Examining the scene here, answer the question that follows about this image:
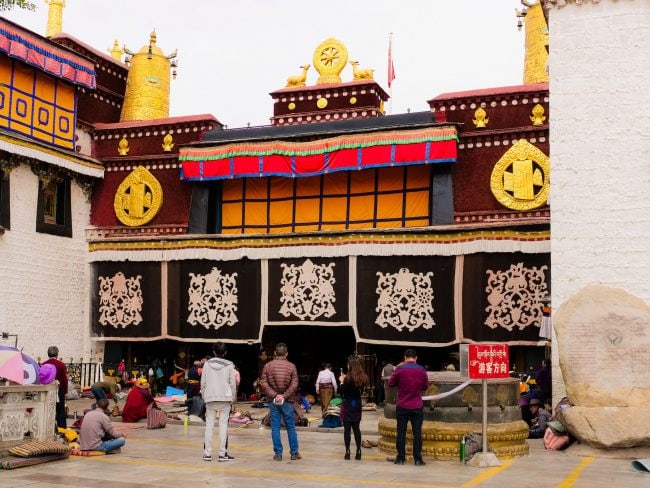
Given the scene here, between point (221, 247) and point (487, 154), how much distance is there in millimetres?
6983

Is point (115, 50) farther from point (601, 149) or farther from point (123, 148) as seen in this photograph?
point (601, 149)

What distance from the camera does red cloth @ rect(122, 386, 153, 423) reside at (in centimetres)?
1530

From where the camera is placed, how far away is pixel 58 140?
20969 mm

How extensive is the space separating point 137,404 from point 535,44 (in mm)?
14262

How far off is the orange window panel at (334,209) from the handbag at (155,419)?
7.78 meters

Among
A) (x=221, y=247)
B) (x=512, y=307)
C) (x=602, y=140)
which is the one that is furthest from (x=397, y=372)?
(x=221, y=247)

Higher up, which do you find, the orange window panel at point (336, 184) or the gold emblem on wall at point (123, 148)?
the gold emblem on wall at point (123, 148)

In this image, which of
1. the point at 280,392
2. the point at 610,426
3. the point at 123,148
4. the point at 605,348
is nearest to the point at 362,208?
the point at 123,148

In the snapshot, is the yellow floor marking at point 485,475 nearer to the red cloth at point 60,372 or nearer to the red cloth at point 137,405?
the red cloth at point 60,372

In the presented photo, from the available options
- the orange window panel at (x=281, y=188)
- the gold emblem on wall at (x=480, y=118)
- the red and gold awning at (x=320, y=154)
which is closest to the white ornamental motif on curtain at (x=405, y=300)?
the red and gold awning at (x=320, y=154)

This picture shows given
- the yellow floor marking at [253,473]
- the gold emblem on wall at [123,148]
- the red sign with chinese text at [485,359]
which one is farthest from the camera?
the gold emblem on wall at [123,148]

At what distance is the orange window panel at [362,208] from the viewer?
2028 cm

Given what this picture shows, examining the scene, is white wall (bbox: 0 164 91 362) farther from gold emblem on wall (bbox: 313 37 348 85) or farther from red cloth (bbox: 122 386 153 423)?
gold emblem on wall (bbox: 313 37 348 85)

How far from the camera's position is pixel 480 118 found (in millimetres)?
Answer: 18891
